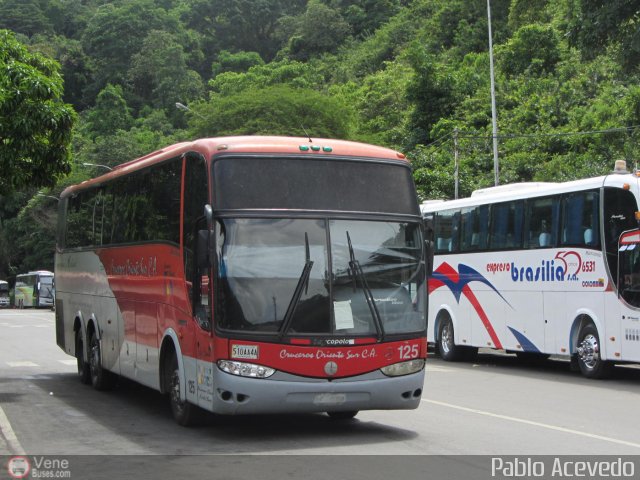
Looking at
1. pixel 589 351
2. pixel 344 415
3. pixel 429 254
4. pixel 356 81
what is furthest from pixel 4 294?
pixel 429 254

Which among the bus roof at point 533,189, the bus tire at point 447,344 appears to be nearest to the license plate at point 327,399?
the bus roof at point 533,189

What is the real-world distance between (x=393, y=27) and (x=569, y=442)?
78998 millimetres

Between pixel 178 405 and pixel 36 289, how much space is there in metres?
65.6

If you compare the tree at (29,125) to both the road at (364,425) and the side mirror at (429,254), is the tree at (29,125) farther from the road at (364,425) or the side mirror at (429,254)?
the side mirror at (429,254)

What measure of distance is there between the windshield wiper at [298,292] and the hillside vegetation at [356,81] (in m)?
4.26

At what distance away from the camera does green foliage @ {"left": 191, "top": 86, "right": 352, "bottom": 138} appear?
48.7 meters

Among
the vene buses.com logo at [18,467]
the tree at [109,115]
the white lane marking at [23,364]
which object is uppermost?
the tree at [109,115]

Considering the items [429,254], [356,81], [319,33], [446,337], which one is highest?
[319,33]

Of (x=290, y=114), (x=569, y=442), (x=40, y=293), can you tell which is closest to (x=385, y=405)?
(x=569, y=442)

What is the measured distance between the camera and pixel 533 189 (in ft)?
66.3

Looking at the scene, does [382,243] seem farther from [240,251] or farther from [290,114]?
[290,114]

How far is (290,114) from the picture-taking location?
49125 millimetres

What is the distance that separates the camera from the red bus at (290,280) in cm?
1055

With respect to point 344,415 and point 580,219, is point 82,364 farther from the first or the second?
point 580,219
